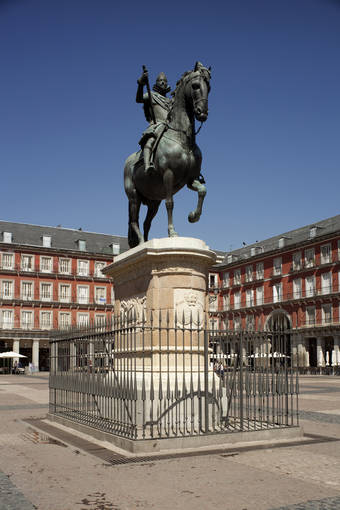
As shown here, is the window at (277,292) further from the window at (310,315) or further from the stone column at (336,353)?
the stone column at (336,353)

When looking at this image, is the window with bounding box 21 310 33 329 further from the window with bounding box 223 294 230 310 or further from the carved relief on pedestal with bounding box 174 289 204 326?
the carved relief on pedestal with bounding box 174 289 204 326

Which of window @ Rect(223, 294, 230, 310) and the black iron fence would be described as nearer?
the black iron fence

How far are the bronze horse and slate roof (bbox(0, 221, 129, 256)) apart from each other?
47.5m

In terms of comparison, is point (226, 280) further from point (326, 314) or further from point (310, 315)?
point (326, 314)

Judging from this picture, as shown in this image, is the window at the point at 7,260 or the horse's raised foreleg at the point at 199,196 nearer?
the horse's raised foreleg at the point at 199,196

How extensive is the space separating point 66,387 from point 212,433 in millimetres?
3777

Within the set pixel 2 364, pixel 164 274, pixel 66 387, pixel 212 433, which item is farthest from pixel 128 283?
pixel 2 364

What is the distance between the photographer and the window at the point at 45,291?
186ft

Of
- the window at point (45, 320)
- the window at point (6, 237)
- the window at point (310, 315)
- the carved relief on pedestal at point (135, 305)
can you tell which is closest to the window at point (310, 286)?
the window at point (310, 315)

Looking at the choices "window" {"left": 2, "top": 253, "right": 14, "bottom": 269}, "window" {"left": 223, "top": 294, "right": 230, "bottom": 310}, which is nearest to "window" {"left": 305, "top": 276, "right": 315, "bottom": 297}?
"window" {"left": 223, "top": 294, "right": 230, "bottom": 310}

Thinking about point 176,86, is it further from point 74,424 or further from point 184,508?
point 184,508

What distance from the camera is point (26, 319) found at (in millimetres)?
55719

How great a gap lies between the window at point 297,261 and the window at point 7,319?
27.7 metres

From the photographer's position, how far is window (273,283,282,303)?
177 ft
